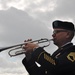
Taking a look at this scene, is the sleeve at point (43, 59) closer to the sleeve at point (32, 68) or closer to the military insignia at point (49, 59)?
the military insignia at point (49, 59)

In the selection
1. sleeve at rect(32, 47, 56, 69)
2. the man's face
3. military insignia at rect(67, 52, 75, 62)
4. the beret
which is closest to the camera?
sleeve at rect(32, 47, 56, 69)

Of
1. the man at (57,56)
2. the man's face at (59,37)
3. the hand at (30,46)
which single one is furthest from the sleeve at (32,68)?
the man's face at (59,37)

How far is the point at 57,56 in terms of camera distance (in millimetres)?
9523

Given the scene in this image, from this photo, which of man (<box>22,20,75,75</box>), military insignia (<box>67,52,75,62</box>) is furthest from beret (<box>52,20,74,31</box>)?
military insignia (<box>67,52,75,62</box>)

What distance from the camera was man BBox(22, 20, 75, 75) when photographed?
349 inches

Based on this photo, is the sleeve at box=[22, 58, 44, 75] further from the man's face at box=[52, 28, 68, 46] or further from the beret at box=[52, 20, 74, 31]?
the beret at box=[52, 20, 74, 31]

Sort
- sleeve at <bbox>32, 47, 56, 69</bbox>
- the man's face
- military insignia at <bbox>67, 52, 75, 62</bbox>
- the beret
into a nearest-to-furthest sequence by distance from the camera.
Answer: sleeve at <bbox>32, 47, 56, 69</bbox>
military insignia at <bbox>67, 52, 75, 62</bbox>
the man's face
the beret

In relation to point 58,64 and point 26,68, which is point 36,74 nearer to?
point 26,68

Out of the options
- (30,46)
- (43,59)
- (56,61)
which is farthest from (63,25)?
(43,59)

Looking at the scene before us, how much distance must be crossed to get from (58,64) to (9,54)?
A: 2.58 metres

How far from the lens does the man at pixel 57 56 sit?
29.1 ft

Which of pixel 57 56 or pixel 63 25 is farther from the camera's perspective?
pixel 63 25

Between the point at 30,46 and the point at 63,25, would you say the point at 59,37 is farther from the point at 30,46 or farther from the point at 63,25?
the point at 30,46

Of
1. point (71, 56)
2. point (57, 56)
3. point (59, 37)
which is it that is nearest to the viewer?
point (71, 56)
